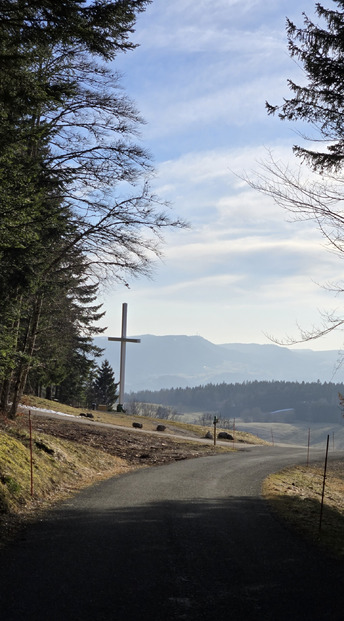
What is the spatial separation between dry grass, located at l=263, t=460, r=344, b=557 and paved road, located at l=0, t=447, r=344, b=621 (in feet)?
1.82

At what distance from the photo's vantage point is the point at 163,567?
7.44m

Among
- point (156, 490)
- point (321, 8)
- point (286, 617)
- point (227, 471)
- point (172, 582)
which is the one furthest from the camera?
point (227, 471)

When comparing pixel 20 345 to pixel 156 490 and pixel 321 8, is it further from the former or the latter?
pixel 321 8

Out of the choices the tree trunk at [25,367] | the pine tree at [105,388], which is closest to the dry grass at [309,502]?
the tree trunk at [25,367]

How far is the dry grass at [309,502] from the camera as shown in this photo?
10344mm

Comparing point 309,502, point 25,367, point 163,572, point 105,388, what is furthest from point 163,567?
point 105,388

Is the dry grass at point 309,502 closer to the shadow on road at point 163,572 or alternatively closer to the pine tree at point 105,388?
the shadow on road at point 163,572

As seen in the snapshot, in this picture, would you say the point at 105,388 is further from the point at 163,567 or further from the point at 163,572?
the point at 163,572

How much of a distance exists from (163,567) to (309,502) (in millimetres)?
8324

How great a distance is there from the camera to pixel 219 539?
9289 millimetres

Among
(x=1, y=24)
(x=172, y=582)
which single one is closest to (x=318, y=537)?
(x=172, y=582)

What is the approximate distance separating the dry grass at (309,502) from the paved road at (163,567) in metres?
0.55

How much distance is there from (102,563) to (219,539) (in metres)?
2.45

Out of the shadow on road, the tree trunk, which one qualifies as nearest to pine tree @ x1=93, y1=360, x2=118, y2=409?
the tree trunk
